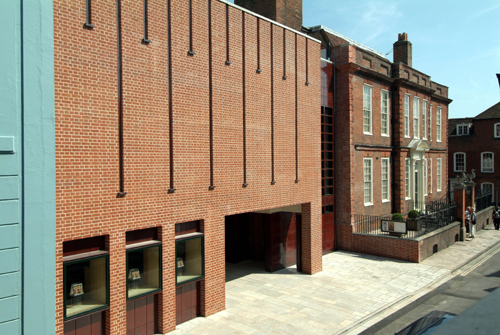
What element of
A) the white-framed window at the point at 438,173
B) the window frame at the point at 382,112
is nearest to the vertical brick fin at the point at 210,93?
the window frame at the point at 382,112

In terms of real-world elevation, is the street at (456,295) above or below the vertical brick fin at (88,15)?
below

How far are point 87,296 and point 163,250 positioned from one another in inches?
88.2

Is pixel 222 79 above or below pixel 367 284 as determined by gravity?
above

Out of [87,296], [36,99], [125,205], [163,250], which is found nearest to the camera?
[36,99]

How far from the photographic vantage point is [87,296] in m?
8.84

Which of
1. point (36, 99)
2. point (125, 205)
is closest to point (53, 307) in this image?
point (125, 205)

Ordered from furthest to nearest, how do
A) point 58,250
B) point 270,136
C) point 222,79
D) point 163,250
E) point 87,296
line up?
point 270,136 < point 222,79 < point 163,250 < point 87,296 < point 58,250

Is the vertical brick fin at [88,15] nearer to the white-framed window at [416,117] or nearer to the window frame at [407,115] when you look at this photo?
the window frame at [407,115]

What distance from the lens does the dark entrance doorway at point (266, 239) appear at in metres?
16.5

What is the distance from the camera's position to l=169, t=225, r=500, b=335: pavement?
36.0 ft

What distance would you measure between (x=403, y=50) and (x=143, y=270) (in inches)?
1064

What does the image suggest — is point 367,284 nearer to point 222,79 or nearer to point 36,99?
point 222,79

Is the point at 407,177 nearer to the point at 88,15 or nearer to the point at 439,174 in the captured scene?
the point at 439,174

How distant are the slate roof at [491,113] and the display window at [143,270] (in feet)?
140
